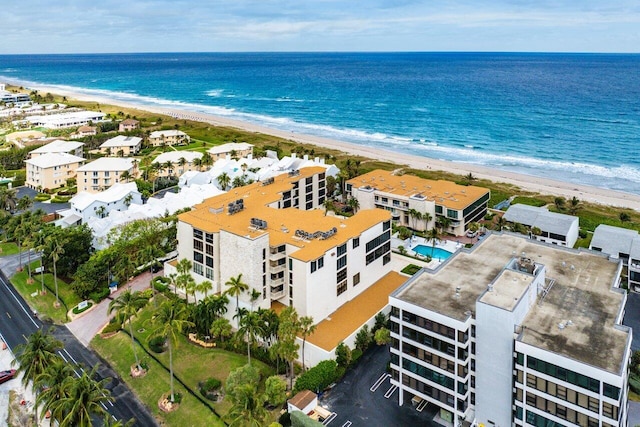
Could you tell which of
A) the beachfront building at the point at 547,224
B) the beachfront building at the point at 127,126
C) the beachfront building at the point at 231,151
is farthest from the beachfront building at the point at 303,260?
the beachfront building at the point at 127,126

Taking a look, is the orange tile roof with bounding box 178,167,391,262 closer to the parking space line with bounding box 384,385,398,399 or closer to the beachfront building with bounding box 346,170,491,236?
the parking space line with bounding box 384,385,398,399

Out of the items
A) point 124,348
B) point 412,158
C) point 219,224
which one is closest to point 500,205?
point 412,158

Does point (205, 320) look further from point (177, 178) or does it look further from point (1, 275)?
point (177, 178)

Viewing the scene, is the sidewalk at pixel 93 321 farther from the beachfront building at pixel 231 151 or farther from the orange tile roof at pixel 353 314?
the beachfront building at pixel 231 151

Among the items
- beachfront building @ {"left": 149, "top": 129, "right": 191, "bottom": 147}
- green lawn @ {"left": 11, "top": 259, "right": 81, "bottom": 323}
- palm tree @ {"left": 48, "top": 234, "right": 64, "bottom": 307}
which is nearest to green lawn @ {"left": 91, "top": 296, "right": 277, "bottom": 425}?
green lawn @ {"left": 11, "top": 259, "right": 81, "bottom": 323}

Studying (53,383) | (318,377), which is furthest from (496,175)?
A: (53,383)

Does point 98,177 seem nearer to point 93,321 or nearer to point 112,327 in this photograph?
point 93,321
